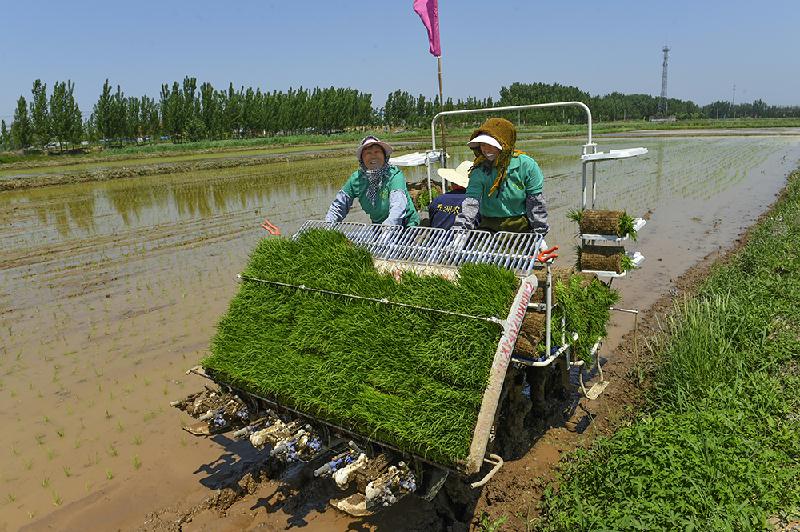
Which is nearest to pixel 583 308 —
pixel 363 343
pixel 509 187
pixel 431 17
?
pixel 509 187

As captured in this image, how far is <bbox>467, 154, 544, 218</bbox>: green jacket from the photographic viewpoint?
4.55 meters

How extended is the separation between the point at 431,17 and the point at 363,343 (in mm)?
5128

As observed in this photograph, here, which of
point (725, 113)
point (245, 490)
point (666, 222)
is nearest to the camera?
point (245, 490)

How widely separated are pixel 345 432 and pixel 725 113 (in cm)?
15836

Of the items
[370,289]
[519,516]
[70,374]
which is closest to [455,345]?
[370,289]

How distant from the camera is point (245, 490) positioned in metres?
4.27

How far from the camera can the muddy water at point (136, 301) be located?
15.0 feet

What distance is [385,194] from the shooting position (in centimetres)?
509

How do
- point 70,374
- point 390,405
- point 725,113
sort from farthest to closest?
point 725,113 → point 70,374 → point 390,405

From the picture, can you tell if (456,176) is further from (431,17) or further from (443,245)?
(431,17)

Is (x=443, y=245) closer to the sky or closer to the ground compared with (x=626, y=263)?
closer to the sky

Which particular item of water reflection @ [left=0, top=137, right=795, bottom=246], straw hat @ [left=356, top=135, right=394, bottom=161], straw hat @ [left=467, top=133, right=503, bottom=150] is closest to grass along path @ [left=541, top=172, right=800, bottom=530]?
straw hat @ [left=467, top=133, right=503, bottom=150]

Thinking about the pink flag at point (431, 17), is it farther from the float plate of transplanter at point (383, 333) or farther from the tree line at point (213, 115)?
the tree line at point (213, 115)

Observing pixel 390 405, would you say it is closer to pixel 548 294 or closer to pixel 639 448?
pixel 548 294
